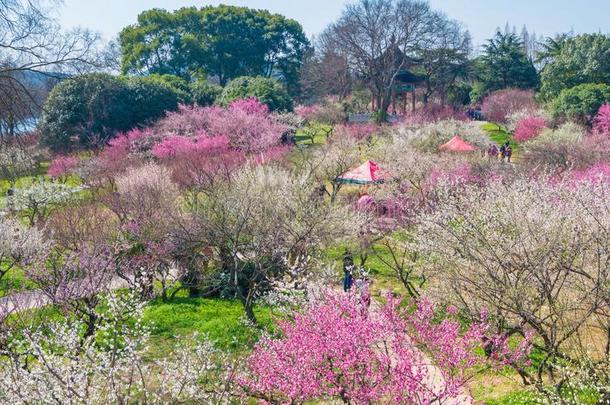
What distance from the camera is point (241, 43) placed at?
43.9 metres

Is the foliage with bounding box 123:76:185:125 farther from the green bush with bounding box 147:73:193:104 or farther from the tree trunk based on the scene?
the tree trunk

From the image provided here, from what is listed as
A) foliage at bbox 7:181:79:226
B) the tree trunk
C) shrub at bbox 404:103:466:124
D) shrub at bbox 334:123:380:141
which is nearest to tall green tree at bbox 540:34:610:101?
shrub at bbox 404:103:466:124

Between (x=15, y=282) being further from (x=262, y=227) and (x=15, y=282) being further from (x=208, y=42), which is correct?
(x=208, y=42)

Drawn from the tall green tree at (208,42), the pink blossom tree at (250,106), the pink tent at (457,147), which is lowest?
the pink tent at (457,147)

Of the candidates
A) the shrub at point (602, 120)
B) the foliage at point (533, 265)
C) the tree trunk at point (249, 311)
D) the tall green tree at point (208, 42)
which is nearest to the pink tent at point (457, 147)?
the shrub at point (602, 120)

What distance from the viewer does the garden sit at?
19.5 ft

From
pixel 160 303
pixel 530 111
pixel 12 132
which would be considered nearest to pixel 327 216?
pixel 160 303

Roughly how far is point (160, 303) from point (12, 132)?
5367 mm

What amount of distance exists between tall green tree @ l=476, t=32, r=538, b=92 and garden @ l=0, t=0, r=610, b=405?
10082mm

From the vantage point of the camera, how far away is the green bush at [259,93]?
2959cm

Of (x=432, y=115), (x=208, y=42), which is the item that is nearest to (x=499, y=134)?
(x=432, y=115)

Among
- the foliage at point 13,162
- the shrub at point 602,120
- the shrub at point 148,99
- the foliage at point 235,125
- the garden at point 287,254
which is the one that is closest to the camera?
the garden at point 287,254

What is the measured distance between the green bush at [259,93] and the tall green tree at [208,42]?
13.8 metres

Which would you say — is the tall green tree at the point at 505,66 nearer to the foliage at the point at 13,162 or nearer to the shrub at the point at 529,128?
the shrub at the point at 529,128
